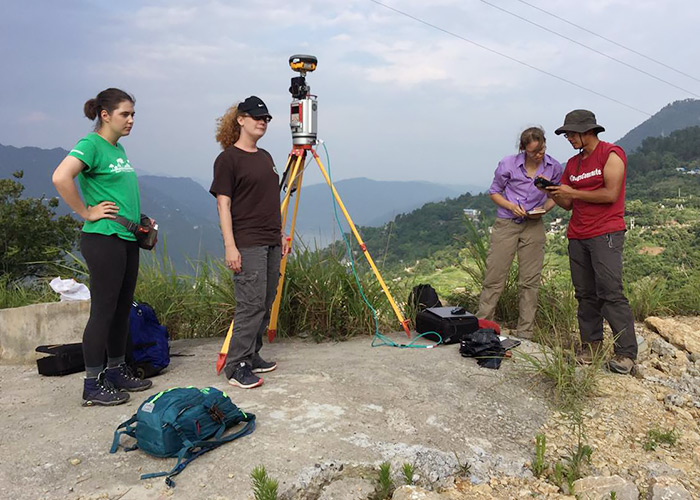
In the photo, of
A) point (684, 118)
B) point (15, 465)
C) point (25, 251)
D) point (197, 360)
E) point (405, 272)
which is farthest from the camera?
point (684, 118)

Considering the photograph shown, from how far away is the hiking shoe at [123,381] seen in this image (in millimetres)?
3266

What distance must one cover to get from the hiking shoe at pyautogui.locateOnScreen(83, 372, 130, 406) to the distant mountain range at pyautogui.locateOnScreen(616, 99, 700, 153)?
101 metres

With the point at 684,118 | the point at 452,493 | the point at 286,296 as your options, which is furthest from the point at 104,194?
the point at 684,118

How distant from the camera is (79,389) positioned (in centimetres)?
346

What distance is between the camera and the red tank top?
12.3 feet

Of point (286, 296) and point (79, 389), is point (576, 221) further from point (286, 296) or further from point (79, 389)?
point (79, 389)

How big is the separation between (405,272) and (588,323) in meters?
2.13

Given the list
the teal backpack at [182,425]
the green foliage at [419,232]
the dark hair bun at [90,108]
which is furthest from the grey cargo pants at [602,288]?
the dark hair bun at [90,108]

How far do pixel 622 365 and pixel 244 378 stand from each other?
2823 mm

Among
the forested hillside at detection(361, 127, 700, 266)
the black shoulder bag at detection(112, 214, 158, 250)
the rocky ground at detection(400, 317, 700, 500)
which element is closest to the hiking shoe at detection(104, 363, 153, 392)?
the black shoulder bag at detection(112, 214, 158, 250)

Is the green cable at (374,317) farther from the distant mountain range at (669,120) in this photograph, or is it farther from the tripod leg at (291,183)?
the distant mountain range at (669,120)

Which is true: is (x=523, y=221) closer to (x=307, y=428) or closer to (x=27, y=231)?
(x=307, y=428)

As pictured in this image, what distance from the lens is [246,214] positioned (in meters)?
3.36

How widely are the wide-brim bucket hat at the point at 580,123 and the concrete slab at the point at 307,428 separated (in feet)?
5.94
